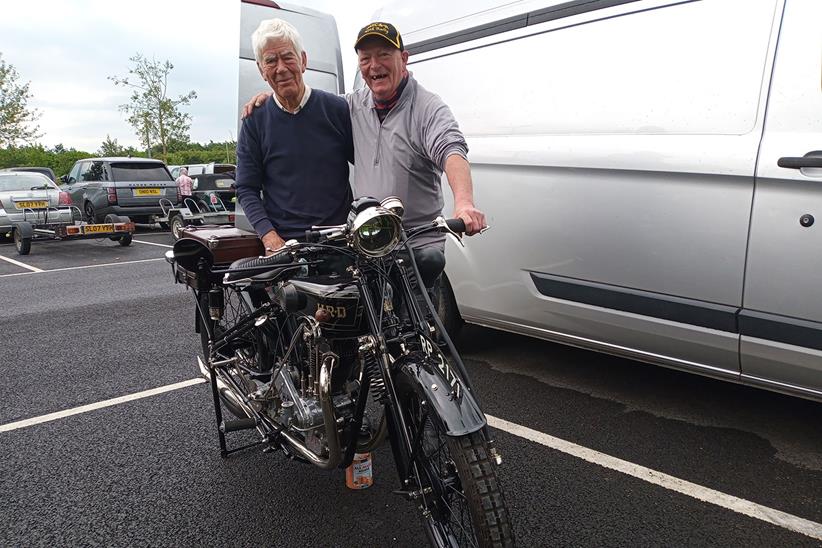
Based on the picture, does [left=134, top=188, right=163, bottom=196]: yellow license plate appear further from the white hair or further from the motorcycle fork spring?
the motorcycle fork spring

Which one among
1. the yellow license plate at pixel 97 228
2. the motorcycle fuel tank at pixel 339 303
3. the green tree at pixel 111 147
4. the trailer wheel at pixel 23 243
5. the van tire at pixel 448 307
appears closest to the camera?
the motorcycle fuel tank at pixel 339 303

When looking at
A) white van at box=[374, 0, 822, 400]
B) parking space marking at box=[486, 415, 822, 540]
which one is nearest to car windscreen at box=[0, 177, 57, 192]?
white van at box=[374, 0, 822, 400]

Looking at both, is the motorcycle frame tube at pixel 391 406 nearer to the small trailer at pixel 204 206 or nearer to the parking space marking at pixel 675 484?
the parking space marking at pixel 675 484

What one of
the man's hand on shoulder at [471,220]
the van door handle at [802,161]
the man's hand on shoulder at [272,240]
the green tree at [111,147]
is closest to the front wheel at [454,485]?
the man's hand on shoulder at [471,220]

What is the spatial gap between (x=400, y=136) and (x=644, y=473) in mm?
1760

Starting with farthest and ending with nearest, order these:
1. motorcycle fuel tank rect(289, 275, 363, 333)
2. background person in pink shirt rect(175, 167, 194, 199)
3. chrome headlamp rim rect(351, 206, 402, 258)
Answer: background person in pink shirt rect(175, 167, 194, 199) → motorcycle fuel tank rect(289, 275, 363, 333) → chrome headlamp rim rect(351, 206, 402, 258)

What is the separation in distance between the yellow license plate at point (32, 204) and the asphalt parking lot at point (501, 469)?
8.05 meters

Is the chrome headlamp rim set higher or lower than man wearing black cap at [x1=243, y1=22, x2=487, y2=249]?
lower

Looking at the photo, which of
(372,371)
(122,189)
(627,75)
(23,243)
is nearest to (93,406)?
(372,371)

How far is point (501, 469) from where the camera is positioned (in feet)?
9.18

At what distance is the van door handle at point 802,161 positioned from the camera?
8.18 ft

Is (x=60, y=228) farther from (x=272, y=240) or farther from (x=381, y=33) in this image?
(x=381, y=33)

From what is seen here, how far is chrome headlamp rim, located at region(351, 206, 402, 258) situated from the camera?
189 centimetres

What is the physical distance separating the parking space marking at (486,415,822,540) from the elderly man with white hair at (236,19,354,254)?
1408mm
